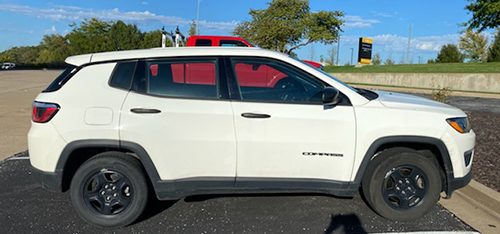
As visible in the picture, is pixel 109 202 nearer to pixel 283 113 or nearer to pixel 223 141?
pixel 223 141

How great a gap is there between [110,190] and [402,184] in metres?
2.82

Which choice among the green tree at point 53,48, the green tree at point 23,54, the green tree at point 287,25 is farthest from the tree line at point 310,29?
the green tree at point 23,54

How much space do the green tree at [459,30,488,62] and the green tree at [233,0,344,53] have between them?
1049 inches

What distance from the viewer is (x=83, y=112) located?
3045mm

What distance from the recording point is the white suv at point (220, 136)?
3.05 m

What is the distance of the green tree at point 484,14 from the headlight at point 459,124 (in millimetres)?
24329

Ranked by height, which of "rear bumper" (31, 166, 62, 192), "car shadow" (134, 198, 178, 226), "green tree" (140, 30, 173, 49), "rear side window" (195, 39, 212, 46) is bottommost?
"car shadow" (134, 198, 178, 226)

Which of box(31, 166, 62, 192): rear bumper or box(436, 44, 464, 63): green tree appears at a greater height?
box(436, 44, 464, 63): green tree

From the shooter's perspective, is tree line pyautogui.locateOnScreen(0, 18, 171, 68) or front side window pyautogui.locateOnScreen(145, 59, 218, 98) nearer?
front side window pyautogui.locateOnScreen(145, 59, 218, 98)

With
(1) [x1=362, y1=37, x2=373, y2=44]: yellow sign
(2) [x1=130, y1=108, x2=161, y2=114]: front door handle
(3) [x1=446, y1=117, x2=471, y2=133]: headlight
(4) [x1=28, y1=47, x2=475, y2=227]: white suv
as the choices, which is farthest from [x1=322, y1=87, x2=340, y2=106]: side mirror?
(1) [x1=362, y1=37, x2=373, y2=44]: yellow sign

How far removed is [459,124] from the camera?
3314 mm

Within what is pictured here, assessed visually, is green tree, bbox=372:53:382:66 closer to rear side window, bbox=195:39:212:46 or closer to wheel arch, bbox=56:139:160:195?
rear side window, bbox=195:39:212:46

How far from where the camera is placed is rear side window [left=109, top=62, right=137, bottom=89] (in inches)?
124

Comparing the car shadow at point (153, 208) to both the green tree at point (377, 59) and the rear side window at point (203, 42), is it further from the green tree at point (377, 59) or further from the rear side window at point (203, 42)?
the green tree at point (377, 59)
